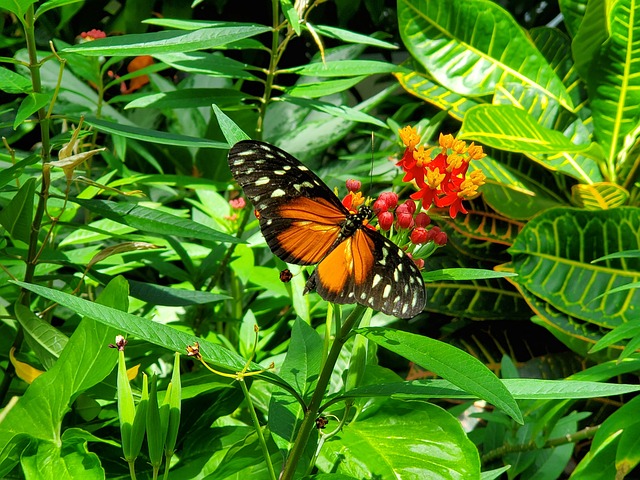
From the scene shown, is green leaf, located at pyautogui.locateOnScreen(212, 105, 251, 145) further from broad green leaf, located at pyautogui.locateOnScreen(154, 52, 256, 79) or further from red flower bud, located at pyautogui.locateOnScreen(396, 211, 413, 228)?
broad green leaf, located at pyautogui.locateOnScreen(154, 52, 256, 79)

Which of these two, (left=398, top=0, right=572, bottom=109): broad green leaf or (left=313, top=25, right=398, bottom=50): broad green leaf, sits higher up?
(left=313, top=25, right=398, bottom=50): broad green leaf

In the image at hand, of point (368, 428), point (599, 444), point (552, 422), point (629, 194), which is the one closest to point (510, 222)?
point (629, 194)

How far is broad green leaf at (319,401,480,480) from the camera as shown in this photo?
0.63 metres

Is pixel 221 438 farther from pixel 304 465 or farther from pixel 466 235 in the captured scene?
pixel 466 235

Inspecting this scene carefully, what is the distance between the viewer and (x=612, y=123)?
1.28 meters

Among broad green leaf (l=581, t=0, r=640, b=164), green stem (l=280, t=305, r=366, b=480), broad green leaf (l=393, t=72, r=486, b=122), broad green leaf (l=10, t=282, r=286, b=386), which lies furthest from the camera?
broad green leaf (l=393, t=72, r=486, b=122)

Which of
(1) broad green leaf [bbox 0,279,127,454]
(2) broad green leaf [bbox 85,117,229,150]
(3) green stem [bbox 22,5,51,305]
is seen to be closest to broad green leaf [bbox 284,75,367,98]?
(2) broad green leaf [bbox 85,117,229,150]

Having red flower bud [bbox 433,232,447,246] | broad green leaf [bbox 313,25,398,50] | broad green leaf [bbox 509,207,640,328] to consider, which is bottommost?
broad green leaf [bbox 509,207,640,328]

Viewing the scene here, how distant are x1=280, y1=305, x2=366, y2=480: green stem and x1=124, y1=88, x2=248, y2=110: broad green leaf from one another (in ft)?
1.76

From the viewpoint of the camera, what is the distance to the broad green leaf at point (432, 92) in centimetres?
141

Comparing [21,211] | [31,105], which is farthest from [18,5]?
[21,211]

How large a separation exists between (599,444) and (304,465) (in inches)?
13.6

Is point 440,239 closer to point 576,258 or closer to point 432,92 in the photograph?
point 576,258

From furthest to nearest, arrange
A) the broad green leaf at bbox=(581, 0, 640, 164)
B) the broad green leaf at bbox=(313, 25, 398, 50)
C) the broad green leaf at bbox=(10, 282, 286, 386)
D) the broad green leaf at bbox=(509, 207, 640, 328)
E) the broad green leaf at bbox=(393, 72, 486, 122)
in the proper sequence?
the broad green leaf at bbox=(393, 72, 486, 122) < the broad green leaf at bbox=(581, 0, 640, 164) < the broad green leaf at bbox=(509, 207, 640, 328) < the broad green leaf at bbox=(313, 25, 398, 50) < the broad green leaf at bbox=(10, 282, 286, 386)
